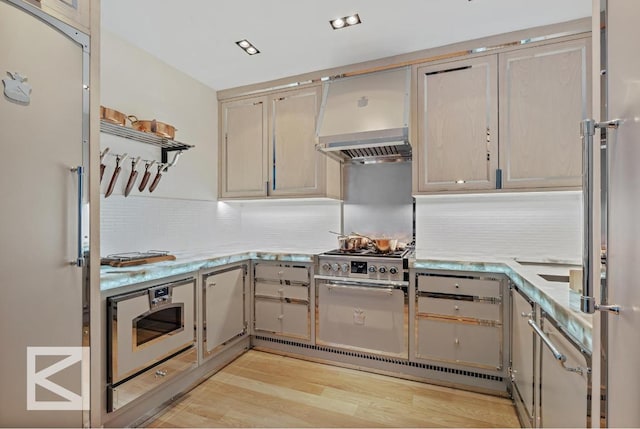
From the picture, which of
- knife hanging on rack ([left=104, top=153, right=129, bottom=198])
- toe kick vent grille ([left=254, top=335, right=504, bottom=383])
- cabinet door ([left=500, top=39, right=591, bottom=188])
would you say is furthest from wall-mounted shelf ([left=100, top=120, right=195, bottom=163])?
cabinet door ([left=500, top=39, right=591, bottom=188])

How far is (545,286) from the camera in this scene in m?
1.36

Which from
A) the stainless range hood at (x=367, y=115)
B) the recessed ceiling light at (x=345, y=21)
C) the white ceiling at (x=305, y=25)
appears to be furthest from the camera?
the stainless range hood at (x=367, y=115)

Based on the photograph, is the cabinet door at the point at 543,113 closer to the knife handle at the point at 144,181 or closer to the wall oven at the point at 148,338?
the wall oven at the point at 148,338

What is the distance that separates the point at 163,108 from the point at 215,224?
1.21 m

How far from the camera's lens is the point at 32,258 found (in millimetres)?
1185

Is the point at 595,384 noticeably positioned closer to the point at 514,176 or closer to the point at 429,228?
the point at 514,176

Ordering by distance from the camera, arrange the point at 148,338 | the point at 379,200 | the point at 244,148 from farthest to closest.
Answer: the point at 244,148
the point at 379,200
the point at 148,338

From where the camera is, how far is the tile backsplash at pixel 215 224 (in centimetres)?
228

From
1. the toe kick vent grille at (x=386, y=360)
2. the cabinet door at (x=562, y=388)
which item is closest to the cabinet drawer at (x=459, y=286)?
the toe kick vent grille at (x=386, y=360)

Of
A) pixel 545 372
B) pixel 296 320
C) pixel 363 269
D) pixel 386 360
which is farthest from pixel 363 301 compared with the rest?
pixel 545 372

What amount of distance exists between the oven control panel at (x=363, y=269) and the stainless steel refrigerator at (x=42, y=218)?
1615 mm

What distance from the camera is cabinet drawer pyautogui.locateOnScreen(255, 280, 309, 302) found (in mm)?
2637

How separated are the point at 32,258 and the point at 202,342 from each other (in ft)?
4.43

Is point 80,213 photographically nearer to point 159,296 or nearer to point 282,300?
point 159,296
